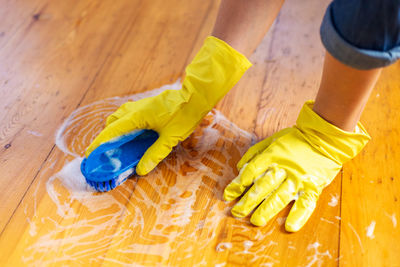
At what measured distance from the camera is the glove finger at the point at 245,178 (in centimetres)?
98

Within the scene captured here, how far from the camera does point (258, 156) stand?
101 cm

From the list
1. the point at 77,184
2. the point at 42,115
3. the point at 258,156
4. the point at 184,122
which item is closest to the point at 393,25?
the point at 258,156

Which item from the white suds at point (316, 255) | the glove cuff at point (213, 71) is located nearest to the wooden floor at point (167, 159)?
the white suds at point (316, 255)

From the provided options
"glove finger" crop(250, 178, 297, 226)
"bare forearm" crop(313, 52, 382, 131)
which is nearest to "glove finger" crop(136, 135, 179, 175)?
"glove finger" crop(250, 178, 297, 226)

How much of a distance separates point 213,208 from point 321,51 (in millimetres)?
718

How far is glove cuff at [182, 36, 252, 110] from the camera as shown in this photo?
3.32 ft

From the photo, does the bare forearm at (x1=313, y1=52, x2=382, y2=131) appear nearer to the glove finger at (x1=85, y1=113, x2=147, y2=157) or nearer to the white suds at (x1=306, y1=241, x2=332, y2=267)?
the white suds at (x1=306, y1=241, x2=332, y2=267)

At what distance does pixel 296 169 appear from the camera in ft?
3.22

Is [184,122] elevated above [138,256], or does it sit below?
above

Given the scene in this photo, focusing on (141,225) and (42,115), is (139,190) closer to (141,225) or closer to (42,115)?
(141,225)

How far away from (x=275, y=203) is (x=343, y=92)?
12.0 inches

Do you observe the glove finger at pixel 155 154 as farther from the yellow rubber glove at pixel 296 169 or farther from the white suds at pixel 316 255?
the white suds at pixel 316 255

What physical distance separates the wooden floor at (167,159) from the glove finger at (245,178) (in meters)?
0.03

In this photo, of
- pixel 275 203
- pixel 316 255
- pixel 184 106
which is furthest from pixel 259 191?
pixel 184 106
